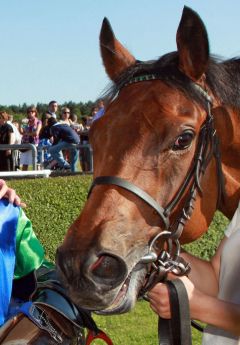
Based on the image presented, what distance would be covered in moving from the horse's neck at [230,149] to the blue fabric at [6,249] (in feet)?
3.09

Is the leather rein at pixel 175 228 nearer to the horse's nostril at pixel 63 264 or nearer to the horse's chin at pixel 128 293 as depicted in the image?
the horse's chin at pixel 128 293

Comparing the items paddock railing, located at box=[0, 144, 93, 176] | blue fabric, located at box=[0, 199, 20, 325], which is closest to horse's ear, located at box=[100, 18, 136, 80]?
blue fabric, located at box=[0, 199, 20, 325]

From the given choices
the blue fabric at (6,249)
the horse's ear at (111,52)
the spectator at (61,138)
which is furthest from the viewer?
the spectator at (61,138)

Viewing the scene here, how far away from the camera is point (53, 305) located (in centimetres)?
233

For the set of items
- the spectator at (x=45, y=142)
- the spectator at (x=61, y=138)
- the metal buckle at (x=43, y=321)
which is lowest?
the spectator at (x=45, y=142)

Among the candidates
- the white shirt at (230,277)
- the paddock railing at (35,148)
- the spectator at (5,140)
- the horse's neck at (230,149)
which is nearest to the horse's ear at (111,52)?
the horse's neck at (230,149)

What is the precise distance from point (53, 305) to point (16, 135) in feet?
37.9

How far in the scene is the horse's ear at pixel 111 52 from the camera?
110 inches

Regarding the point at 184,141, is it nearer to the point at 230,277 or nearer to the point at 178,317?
the point at 230,277

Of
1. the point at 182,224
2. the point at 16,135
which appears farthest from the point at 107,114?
the point at 16,135

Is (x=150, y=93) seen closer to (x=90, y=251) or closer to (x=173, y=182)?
(x=173, y=182)

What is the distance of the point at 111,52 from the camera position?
2822mm

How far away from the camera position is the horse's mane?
241cm

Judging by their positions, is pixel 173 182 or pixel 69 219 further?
pixel 69 219
